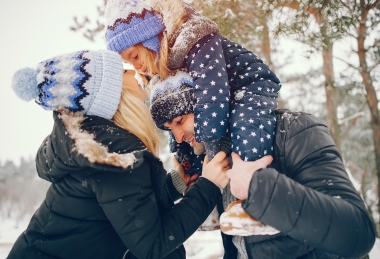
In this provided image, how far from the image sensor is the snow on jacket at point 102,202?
1339 mm

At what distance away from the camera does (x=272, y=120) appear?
5.15 feet

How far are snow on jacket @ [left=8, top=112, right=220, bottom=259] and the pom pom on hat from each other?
17 cm

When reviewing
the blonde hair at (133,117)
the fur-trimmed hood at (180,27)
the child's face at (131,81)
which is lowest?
the blonde hair at (133,117)

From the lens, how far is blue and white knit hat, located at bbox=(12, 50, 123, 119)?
53.3 inches

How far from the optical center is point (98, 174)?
4.52ft

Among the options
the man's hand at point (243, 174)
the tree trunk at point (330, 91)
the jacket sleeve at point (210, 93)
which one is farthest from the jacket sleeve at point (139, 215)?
the tree trunk at point (330, 91)

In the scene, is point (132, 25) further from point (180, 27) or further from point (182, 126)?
point (182, 126)

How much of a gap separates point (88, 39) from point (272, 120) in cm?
327

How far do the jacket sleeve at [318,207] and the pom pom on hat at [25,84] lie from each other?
116cm

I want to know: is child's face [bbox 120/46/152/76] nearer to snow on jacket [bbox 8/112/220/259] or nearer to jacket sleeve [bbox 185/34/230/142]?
jacket sleeve [bbox 185/34/230/142]

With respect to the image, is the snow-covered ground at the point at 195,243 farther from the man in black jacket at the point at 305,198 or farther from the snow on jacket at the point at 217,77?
the snow on jacket at the point at 217,77

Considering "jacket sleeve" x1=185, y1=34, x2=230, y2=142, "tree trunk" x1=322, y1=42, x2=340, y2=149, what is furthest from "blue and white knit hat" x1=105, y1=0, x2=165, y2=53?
"tree trunk" x1=322, y1=42, x2=340, y2=149

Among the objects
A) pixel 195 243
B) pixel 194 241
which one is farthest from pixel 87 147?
pixel 194 241

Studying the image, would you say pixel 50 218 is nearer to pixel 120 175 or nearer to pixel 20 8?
pixel 120 175
